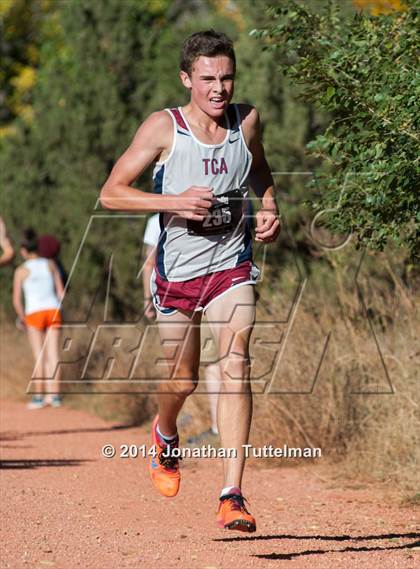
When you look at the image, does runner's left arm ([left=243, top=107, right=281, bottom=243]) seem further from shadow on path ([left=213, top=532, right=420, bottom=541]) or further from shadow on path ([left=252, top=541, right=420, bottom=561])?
shadow on path ([left=213, top=532, right=420, bottom=541])

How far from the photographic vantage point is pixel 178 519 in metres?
7.91

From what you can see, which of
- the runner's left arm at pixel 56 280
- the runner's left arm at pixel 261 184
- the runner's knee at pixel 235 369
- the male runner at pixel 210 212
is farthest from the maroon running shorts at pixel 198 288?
the runner's left arm at pixel 56 280

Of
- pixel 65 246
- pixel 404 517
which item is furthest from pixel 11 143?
pixel 404 517

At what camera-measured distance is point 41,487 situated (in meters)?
8.78

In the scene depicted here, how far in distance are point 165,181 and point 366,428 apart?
12.3 ft

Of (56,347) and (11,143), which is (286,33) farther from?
(11,143)

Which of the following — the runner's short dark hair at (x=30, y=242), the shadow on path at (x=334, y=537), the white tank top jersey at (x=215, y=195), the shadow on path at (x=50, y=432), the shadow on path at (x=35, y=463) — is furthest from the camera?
the runner's short dark hair at (x=30, y=242)

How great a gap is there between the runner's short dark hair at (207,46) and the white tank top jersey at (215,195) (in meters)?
0.30

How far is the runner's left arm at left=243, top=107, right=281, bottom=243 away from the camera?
6668 millimetres

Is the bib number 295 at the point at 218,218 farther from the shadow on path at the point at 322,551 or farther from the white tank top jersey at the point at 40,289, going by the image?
the white tank top jersey at the point at 40,289

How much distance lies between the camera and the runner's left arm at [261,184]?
667 centimetres

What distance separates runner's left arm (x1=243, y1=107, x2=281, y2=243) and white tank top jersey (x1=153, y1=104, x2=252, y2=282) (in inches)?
3.2

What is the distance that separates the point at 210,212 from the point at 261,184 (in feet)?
1.60

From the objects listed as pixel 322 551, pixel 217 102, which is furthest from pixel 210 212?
pixel 322 551
